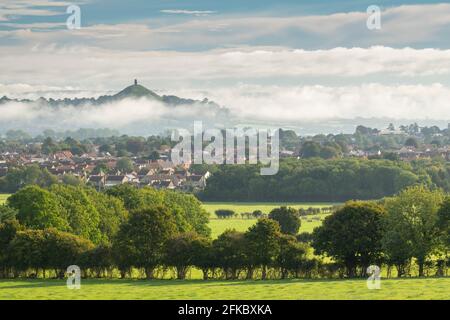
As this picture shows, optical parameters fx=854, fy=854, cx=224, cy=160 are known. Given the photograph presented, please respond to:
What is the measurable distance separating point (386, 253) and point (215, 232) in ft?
115

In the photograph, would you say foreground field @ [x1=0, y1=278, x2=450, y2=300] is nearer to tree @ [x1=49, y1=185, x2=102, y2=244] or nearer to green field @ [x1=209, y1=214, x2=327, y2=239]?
tree @ [x1=49, y1=185, x2=102, y2=244]

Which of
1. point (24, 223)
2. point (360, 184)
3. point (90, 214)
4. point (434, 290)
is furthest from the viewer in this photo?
point (360, 184)

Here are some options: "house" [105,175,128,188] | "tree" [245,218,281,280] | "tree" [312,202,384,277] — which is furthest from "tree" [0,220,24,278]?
"house" [105,175,128,188]

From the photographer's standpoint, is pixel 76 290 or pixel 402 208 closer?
pixel 76 290

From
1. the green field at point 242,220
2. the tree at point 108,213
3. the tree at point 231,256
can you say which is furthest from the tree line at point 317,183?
the tree at point 231,256

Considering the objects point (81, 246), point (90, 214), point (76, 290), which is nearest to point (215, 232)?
point (90, 214)

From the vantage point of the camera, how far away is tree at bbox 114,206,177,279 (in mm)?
52406

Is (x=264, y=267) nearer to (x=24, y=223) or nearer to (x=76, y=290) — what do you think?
(x=76, y=290)

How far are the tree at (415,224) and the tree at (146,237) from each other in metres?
13.9

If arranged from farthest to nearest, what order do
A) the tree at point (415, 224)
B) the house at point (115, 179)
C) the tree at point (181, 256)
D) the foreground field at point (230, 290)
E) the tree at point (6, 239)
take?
the house at point (115, 179)
the tree at point (6, 239)
the tree at point (181, 256)
the tree at point (415, 224)
the foreground field at point (230, 290)

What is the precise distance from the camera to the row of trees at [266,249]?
51219 millimetres

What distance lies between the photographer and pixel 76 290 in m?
44.3

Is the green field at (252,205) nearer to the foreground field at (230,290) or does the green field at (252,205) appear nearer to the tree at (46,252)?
the tree at (46,252)

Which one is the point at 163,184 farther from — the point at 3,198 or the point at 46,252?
the point at 46,252
